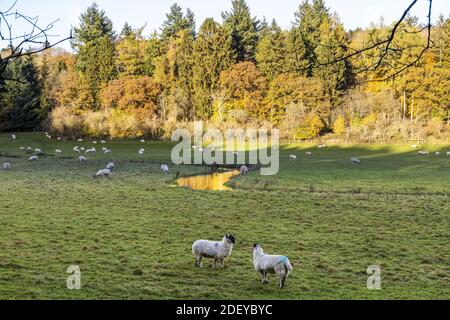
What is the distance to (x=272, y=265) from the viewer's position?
9.65 meters

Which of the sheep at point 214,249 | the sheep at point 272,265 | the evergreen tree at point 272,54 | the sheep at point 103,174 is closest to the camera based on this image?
the sheep at point 272,265

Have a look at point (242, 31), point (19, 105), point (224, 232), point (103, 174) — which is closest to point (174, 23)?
point (242, 31)

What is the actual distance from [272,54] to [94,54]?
31553mm

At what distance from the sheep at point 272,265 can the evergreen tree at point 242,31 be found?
7456 centimetres

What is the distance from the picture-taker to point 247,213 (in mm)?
19156

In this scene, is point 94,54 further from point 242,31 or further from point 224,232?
point 224,232

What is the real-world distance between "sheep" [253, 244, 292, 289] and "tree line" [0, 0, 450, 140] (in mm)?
54205

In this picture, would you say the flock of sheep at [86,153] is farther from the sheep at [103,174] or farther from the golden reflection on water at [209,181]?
the golden reflection on water at [209,181]

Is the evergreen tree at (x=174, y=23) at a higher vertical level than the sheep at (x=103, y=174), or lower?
higher

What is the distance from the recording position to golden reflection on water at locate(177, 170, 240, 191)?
91.9 ft

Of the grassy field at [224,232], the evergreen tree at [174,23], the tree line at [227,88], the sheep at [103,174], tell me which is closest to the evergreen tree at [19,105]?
the tree line at [227,88]

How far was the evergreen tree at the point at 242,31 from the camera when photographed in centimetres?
8275
